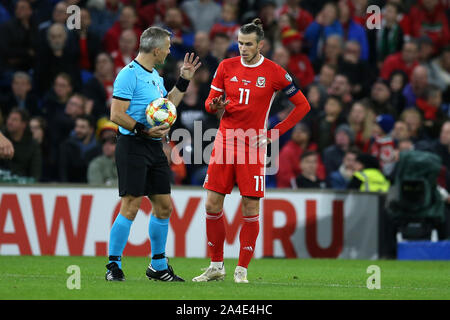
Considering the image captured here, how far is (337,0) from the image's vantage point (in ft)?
65.8

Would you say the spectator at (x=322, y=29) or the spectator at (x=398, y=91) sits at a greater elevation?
the spectator at (x=322, y=29)

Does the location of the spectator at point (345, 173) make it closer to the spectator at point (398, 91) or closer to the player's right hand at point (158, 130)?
the spectator at point (398, 91)

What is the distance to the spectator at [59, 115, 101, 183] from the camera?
15.4 m

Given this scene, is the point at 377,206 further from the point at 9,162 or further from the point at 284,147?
the point at 9,162

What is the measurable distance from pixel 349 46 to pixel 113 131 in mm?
5671

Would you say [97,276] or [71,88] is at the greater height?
[71,88]

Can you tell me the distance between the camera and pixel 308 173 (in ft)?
50.9

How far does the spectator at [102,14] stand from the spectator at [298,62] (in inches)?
133

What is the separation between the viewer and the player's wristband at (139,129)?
9.23 meters

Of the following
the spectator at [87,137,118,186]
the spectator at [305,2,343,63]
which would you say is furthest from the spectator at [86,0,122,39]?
Result: the spectator at [87,137,118,186]

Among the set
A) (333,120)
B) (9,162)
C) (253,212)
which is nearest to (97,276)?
(253,212)

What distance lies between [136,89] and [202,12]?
34.3ft

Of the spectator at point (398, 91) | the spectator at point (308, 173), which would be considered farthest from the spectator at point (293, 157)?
the spectator at point (398, 91)

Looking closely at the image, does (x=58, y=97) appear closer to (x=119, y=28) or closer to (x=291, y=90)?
(x=119, y=28)
